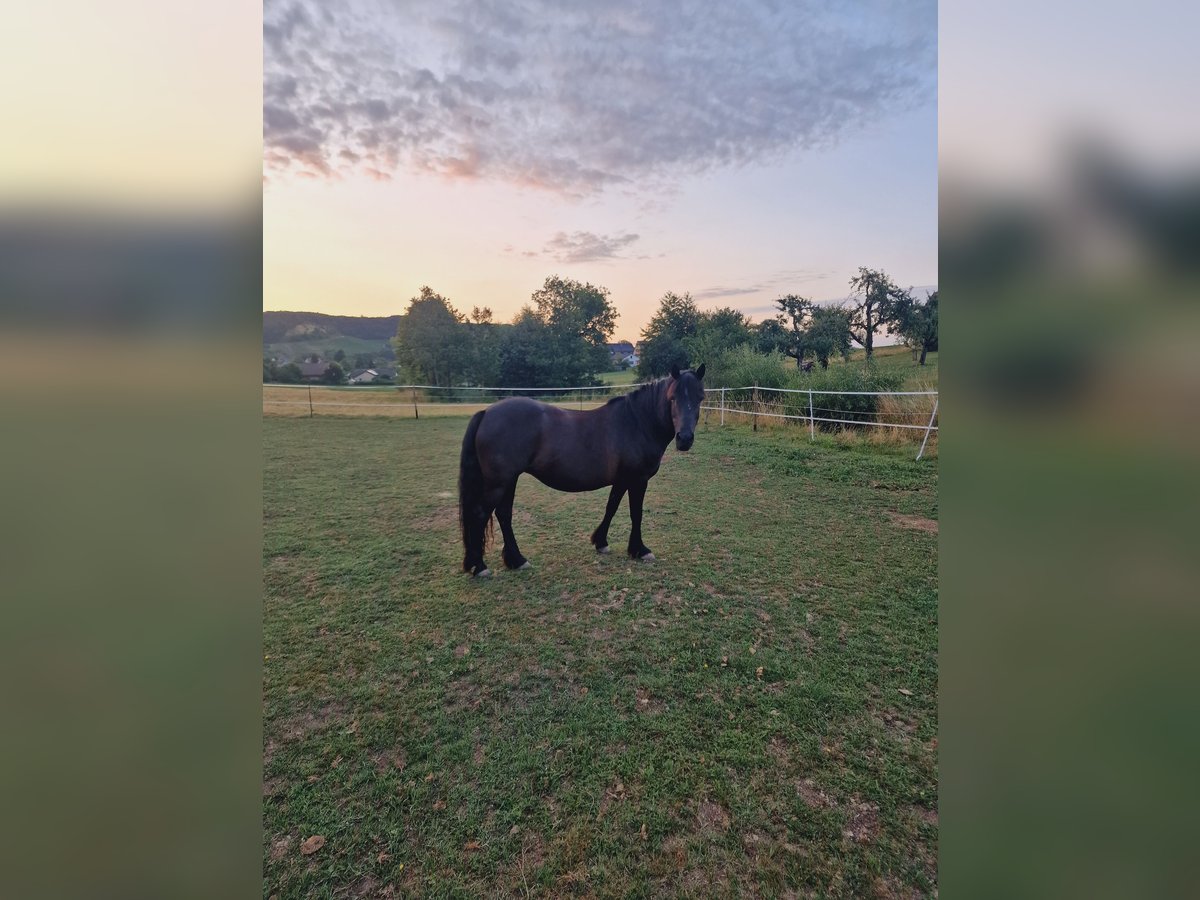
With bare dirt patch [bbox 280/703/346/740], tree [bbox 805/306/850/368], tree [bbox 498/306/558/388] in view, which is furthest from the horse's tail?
tree [bbox 805/306/850/368]

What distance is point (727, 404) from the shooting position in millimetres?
12141

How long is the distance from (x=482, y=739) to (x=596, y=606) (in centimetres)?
125

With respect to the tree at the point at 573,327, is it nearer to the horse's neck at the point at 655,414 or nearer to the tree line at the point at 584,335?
the tree line at the point at 584,335

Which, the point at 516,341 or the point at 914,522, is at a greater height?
the point at 516,341

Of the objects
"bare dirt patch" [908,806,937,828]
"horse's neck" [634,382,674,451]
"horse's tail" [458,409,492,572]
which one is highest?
"horse's neck" [634,382,674,451]

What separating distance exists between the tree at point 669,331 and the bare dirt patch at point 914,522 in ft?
27.7

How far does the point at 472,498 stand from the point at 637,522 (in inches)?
55.9

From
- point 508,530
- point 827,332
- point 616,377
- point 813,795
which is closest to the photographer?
point 813,795

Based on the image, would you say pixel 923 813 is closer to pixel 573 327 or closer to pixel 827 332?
pixel 573 327

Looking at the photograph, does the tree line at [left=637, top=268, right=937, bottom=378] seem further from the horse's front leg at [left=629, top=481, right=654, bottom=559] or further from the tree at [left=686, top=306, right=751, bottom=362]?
the horse's front leg at [left=629, top=481, right=654, bottom=559]

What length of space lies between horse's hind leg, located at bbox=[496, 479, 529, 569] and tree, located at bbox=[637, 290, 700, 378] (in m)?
9.53

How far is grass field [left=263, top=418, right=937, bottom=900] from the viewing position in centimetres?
146
